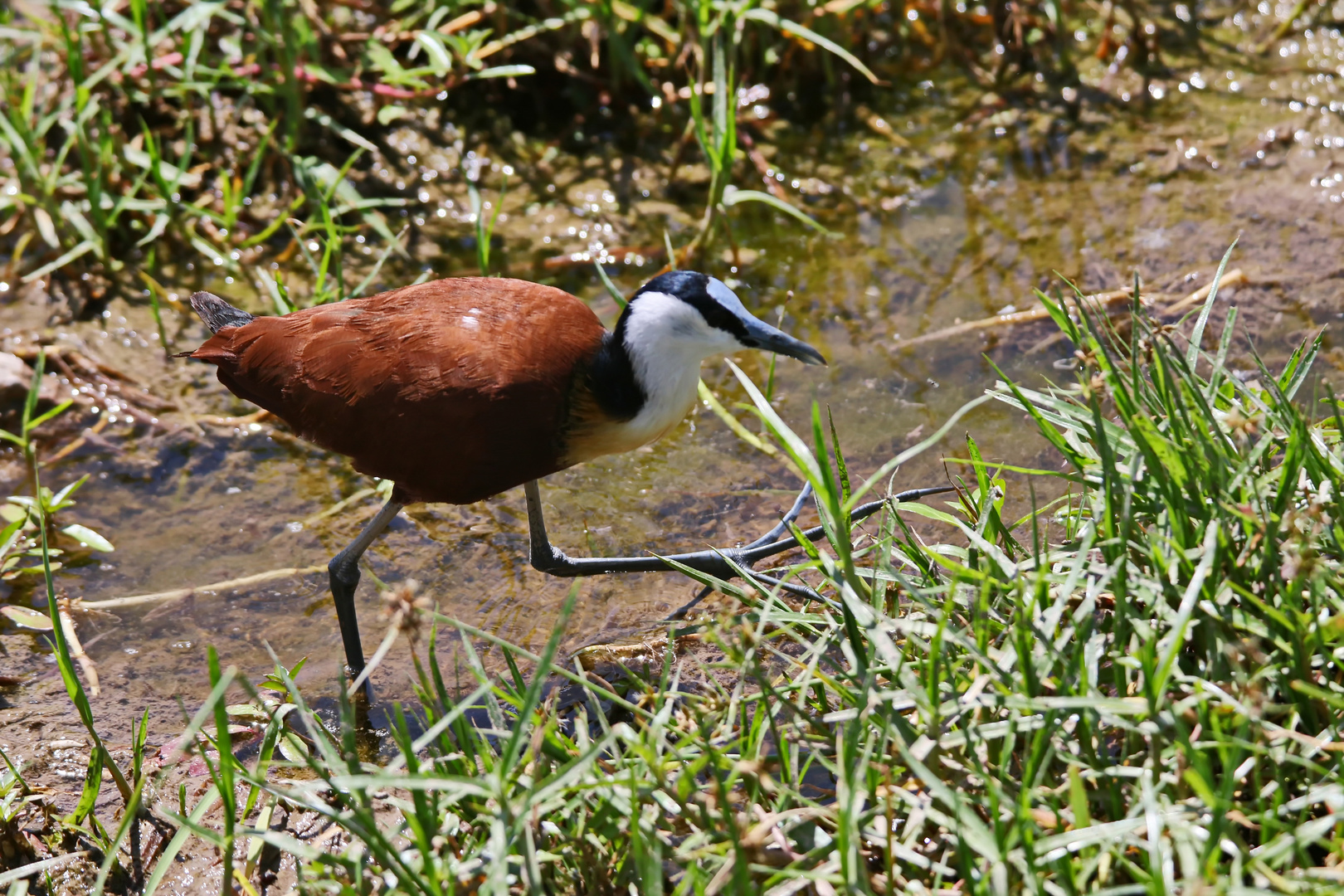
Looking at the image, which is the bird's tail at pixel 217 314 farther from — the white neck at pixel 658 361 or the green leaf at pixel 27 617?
the white neck at pixel 658 361

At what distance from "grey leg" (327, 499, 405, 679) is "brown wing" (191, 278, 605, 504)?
0.49 feet

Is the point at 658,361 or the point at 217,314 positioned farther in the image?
the point at 217,314

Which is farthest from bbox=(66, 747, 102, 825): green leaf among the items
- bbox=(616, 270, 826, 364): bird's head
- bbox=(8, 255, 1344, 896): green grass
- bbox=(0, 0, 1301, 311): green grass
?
bbox=(0, 0, 1301, 311): green grass

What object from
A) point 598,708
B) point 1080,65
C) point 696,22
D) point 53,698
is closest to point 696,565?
point 598,708

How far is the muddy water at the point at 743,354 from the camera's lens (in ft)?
11.0

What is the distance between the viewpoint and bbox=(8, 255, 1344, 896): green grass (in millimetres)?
1903

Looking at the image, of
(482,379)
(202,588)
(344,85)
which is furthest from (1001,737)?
(344,85)

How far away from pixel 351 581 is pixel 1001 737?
1.85m

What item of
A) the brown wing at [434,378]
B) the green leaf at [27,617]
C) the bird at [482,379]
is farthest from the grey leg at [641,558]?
the green leaf at [27,617]

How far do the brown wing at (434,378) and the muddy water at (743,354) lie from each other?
52 centimetres

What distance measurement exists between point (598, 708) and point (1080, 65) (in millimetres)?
4028

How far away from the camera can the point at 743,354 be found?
13.8 feet

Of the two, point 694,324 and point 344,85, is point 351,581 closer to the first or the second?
point 694,324

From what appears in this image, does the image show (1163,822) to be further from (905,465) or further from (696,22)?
(696,22)
